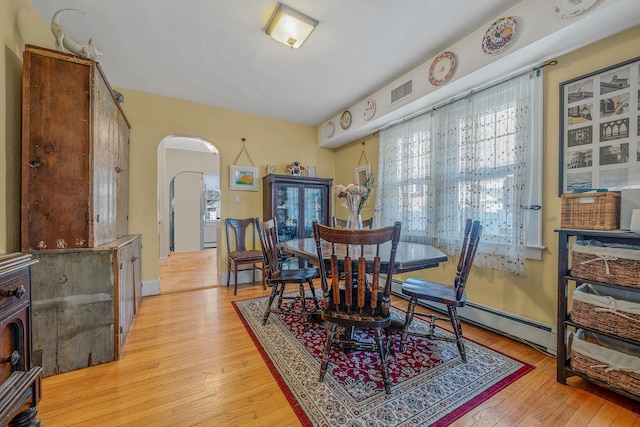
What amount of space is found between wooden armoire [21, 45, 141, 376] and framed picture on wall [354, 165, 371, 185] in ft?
10.0

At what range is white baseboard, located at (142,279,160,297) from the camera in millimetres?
3158

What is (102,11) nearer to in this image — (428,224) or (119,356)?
(119,356)

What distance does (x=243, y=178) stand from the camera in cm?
381

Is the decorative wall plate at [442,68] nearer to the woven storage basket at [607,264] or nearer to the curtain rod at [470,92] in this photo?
the curtain rod at [470,92]

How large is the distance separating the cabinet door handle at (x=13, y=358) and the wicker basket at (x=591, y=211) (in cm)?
269

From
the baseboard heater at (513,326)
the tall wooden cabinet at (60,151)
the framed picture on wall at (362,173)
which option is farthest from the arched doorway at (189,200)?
the baseboard heater at (513,326)

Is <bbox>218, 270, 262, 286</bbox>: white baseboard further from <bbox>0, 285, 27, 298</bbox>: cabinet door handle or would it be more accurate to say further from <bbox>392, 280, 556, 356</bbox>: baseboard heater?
<bbox>0, 285, 27, 298</bbox>: cabinet door handle

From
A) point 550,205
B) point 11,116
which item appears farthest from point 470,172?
point 11,116

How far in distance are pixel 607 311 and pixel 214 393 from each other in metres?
2.24

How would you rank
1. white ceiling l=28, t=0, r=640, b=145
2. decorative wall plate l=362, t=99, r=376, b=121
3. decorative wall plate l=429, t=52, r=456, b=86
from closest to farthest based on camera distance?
white ceiling l=28, t=0, r=640, b=145
decorative wall plate l=429, t=52, r=456, b=86
decorative wall plate l=362, t=99, r=376, b=121

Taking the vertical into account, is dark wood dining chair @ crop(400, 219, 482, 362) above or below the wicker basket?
below

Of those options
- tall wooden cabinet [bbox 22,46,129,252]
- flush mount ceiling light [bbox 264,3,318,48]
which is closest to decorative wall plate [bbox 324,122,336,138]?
flush mount ceiling light [bbox 264,3,318,48]

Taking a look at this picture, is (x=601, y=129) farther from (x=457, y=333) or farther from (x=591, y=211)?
(x=457, y=333)

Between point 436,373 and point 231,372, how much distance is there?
1323 millimetres
